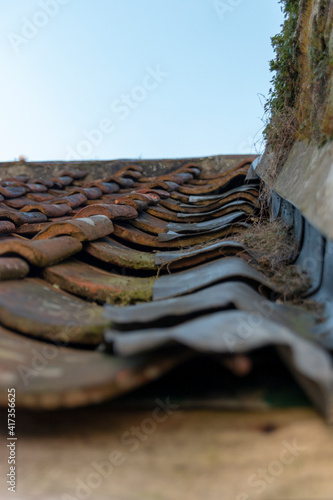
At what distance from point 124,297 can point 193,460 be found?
2.55 ft

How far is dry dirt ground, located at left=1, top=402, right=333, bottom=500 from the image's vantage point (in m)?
1.10

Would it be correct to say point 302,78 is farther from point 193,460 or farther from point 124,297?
point 193,460

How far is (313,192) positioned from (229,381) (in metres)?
0.77

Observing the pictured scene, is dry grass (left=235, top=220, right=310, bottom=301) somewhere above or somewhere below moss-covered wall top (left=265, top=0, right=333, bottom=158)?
below

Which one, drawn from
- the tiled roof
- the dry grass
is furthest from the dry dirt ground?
the dry grass

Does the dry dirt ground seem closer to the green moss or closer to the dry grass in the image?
the dry grass

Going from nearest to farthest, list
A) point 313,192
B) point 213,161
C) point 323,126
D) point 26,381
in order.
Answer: point 26,381
point 313,192
point 323,126
point 213,161

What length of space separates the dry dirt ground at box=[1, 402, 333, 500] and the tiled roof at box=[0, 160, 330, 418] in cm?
19

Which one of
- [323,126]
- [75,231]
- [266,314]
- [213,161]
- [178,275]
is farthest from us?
[213,161]

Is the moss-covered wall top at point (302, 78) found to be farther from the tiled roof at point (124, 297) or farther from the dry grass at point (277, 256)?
the tiled roof at point (124, 297)

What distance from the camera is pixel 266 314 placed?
131 cm

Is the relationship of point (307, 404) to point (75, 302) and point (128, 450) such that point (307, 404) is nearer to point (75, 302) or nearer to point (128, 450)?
point (128, 450)

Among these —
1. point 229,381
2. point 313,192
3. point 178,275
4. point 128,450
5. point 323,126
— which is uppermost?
point 323,126

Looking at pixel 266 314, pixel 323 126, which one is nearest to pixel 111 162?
pixel 323 126
